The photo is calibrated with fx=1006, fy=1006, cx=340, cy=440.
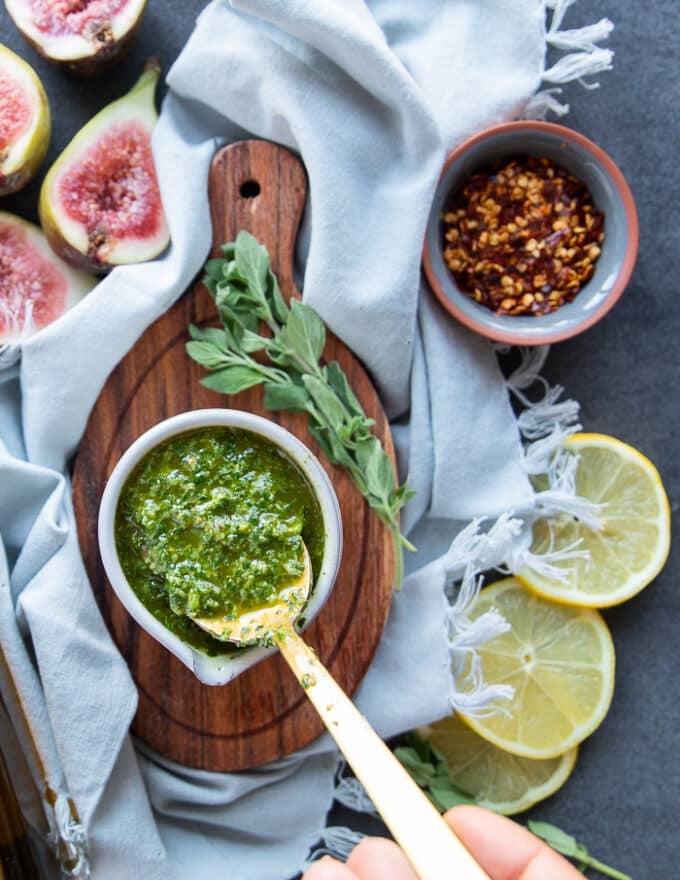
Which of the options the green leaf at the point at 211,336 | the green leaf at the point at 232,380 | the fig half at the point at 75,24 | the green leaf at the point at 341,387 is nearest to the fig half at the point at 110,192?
the fig half at the point at 75,24

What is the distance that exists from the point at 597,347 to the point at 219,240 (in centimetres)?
92

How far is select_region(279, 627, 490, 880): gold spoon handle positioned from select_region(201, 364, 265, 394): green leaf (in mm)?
507

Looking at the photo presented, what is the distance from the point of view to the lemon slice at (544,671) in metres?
2.28

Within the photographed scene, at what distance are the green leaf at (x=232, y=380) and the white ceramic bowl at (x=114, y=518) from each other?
0.55 feet

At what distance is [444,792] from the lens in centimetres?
223

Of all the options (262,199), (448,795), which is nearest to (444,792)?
(448,795)

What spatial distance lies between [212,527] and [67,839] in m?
0.73

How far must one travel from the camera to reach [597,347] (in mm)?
2363

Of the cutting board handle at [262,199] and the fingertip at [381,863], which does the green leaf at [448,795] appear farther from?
the cutting board handle at [262,199]

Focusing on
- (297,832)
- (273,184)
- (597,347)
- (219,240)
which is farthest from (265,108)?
(297,832)

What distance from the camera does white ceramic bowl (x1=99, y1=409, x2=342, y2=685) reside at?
1743mm

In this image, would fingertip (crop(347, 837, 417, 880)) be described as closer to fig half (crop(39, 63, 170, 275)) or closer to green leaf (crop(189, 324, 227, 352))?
green leaf (crop(189, 324, 227, 352))

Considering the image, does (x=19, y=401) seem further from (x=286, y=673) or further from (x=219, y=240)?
(x=286, y=673)

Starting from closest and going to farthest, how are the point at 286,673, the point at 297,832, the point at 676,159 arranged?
1. the point at 286,673
2. the point at 297,832
3. the point at 676,159
